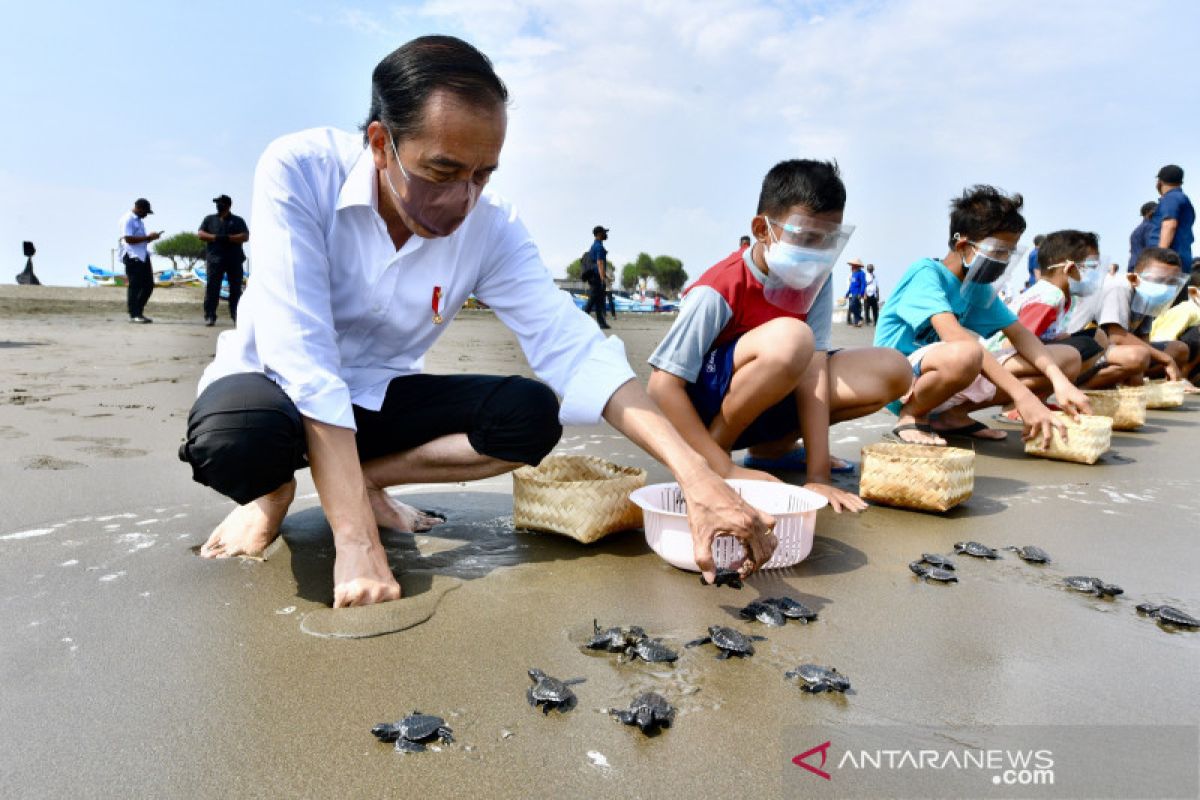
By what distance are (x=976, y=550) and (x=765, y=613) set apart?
947 millimetres

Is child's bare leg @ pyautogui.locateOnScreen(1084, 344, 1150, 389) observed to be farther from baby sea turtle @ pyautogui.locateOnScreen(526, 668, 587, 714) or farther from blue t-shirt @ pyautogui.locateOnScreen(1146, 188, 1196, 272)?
baby sea turtle @ pyautogui.locateOnScreen(526, 668, 587, 714)

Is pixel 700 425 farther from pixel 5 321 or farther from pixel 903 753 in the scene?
pixel 5 321

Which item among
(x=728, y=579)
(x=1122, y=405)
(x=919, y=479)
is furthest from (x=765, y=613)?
(x=1122, y=405)

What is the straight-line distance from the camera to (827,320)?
3484 mm

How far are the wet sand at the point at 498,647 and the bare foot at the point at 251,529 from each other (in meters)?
0.06

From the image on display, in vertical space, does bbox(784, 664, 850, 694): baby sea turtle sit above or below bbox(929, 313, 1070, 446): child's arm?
below

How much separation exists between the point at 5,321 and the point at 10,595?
458 inches

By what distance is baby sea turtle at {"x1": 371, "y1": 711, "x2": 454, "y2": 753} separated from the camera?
1347mm

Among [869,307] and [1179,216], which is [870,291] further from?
[1179,216]

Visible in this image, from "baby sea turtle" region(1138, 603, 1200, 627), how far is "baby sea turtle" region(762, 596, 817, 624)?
860 mm

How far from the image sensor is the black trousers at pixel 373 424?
78.7 inches

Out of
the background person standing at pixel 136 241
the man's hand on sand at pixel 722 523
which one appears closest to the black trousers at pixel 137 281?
the background person standing at pixel 136 241

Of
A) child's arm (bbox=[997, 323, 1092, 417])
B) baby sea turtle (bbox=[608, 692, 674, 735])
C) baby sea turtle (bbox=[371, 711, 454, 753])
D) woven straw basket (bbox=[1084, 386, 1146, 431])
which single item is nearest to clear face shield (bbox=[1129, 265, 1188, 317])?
woven straw basket (bbox=[1084, 386, 1146, 431])

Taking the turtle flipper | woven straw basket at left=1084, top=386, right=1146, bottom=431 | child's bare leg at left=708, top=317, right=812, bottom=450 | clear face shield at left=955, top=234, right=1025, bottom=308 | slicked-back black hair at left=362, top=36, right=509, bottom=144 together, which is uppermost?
slicked-back black hair at left=362, top=36, right=509, bottom=144
